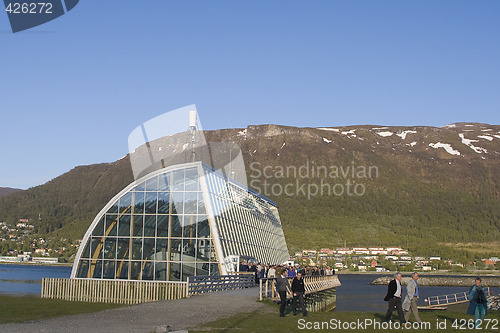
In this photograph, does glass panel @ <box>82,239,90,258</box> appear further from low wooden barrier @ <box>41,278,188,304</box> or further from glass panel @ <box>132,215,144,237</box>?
low wooden barrier @ <box>41,278,188,304</box>

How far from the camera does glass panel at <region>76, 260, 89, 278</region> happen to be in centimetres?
4206

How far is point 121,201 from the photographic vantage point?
4309 centimetres

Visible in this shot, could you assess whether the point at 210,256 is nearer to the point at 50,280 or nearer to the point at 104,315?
the point at 50,280

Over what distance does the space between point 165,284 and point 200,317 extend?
10.1 meters

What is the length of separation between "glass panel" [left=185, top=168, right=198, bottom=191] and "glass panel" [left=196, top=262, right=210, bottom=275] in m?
5.40

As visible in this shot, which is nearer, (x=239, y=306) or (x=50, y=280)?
(x=239, y=306)

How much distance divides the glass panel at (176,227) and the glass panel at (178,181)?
7.29 ft

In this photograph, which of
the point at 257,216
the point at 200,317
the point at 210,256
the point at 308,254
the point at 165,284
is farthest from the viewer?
the point at 308,254

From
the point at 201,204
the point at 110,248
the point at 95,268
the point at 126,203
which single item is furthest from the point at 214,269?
the point at 95,268

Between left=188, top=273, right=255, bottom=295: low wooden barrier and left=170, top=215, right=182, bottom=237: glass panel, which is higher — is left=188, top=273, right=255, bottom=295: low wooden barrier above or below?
below

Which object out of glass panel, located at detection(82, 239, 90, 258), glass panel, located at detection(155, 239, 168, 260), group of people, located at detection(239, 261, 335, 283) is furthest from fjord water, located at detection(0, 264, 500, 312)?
glass panel, located at detection(155, 239, 168, 260)

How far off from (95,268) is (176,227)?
6279 mm

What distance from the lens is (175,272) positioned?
40.4 meters

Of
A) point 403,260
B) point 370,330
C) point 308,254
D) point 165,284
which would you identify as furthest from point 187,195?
point 403,260
